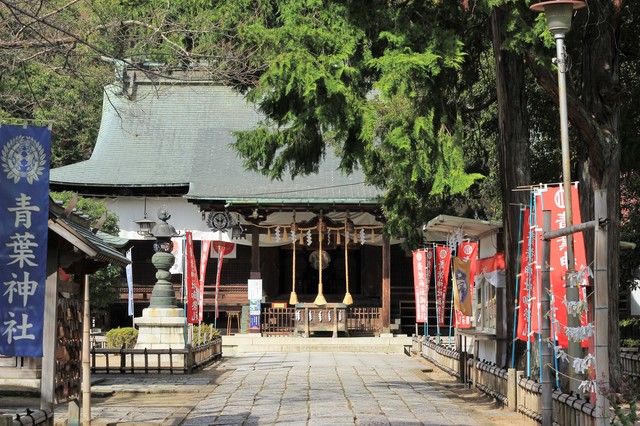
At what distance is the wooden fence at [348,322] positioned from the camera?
106 feet

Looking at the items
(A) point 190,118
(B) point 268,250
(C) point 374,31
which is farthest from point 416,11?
(A) point 190,118

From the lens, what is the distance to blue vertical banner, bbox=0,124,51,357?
8688 mm

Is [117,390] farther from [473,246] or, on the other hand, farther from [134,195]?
[134,195]

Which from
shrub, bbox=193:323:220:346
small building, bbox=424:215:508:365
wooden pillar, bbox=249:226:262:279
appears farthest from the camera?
wooden pillar, bbox=249:226:262:279

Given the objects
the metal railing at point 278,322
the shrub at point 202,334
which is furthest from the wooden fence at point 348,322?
the shrub at point 202,334

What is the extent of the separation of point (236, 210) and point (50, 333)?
2245 centimetres

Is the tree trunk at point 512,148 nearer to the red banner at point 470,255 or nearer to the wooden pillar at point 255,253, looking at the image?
the red banner at point 470,255

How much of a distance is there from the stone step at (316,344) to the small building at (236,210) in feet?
5.05

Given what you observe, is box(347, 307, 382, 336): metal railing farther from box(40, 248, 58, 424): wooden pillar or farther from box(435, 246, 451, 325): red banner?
box(40, 248, 58, 424): wooden pillar

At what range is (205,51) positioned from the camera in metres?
13.1

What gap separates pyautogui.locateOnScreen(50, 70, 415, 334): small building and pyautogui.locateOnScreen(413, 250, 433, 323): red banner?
4674 millimetres

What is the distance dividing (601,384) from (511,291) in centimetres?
761

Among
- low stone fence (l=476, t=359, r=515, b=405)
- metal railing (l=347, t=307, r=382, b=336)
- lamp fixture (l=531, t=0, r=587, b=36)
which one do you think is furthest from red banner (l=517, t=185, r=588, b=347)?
metal railing (l=347, t=307, r=382, b=336)

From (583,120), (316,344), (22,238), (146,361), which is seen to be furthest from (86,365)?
(316,344)
